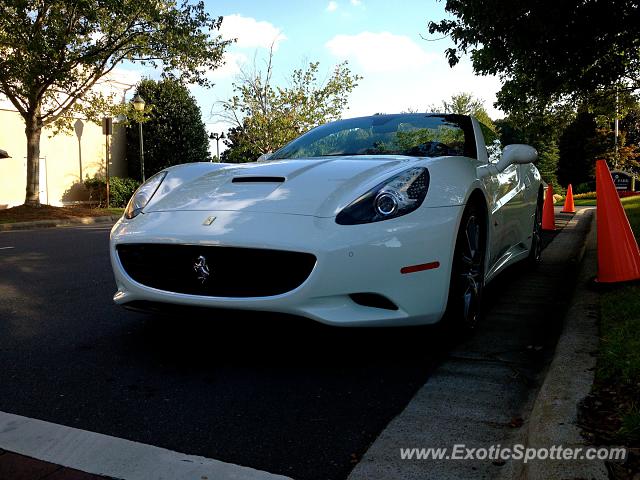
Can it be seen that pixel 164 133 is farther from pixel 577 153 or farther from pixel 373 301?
pixel 577 153

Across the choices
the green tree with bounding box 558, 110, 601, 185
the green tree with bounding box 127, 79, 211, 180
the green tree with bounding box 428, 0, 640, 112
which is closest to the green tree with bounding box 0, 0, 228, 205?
the green tree with bounding box 127, 79, 211, 180

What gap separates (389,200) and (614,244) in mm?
2201

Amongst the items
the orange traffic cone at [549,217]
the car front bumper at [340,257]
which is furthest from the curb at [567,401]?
the orange traffic cone at [549,217]

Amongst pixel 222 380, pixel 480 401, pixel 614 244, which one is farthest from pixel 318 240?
pixel 614 244

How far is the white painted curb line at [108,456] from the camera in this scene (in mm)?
1915

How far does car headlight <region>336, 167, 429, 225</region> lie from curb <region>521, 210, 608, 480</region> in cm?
100

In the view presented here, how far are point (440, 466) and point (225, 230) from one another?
146cm

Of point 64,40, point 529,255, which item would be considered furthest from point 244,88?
point 529,255

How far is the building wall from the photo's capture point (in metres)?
20.5

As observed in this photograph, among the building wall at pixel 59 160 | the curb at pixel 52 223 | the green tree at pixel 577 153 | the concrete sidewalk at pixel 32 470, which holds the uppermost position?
the green tree at pixel 577 153

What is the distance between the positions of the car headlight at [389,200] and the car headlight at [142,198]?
48.4 inches

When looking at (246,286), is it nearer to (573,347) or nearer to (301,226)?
(301,226)

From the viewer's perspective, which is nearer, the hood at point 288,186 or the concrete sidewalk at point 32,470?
the concrete sidewalk at point 32,470

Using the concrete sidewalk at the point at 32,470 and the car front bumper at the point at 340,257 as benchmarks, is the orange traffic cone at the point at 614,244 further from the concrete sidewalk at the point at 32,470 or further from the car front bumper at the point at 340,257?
the concrete sidewalk at the point at 32,470
